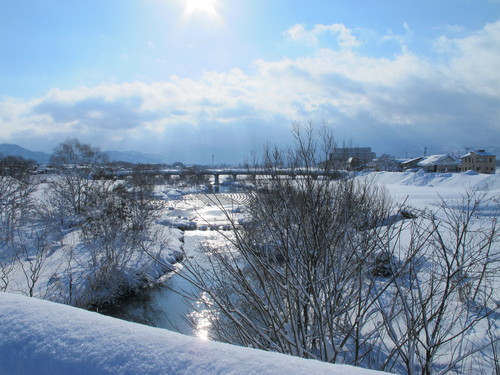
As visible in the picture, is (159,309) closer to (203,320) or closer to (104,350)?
(203,320)

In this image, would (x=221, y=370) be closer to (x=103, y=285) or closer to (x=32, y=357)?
(x=32, y=357)

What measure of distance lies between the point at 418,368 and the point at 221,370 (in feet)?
26.3

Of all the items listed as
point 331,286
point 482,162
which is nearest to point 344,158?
point 331,286

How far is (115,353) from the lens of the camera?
163 centimetres

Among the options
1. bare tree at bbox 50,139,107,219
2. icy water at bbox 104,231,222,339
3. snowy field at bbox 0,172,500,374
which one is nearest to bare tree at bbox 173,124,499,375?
snowy field at bbox 0,172,500,374

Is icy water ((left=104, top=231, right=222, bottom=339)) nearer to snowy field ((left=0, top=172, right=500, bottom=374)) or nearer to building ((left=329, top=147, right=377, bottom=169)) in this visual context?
building ((left=329, top=147, right=377, bottom=169))

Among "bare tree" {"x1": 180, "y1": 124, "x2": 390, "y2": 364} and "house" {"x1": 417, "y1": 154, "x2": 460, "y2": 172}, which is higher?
"house" {"x1": 417, "y1": 154, "x2": 460, "y2": 172}

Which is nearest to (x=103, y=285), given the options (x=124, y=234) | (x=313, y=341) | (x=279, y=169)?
(x=124, y=234)

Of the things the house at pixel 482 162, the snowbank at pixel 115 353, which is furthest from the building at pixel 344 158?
the house at pixel 482 162

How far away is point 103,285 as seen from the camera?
665 inches

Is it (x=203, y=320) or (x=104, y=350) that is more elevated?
(x=104, y=350)

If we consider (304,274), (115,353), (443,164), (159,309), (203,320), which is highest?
(443,164)

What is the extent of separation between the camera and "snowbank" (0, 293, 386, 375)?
1.53m

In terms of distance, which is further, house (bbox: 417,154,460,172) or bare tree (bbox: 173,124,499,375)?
house (bbox: 417,154,460,172)
